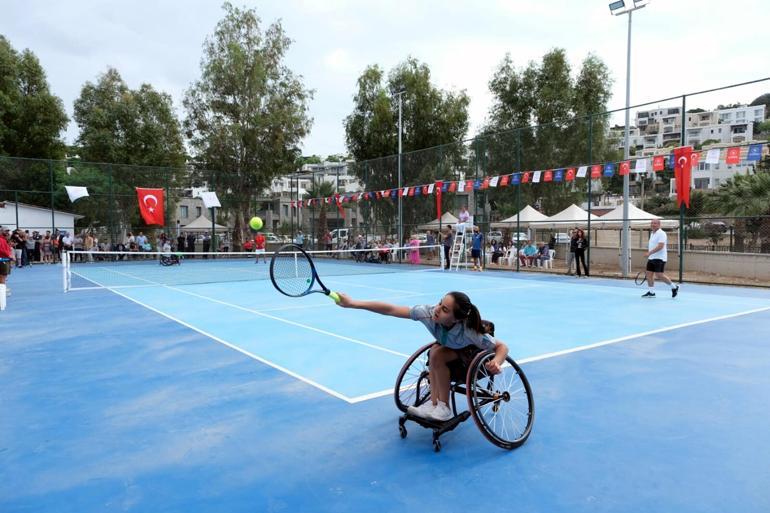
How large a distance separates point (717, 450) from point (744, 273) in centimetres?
1608

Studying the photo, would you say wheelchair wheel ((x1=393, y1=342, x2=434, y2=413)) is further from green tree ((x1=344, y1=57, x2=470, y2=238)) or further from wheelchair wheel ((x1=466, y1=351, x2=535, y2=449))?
green tree ((x1=344, y1=57, x2=470, y2=238))

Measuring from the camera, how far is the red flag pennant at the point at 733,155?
40.9 ft

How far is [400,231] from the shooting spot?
23.9 m

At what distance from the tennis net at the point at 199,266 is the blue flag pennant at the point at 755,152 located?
9.07m

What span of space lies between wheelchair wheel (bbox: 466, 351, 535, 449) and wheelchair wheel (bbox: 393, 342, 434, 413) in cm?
41

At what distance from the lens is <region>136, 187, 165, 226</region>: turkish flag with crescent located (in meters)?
25.3

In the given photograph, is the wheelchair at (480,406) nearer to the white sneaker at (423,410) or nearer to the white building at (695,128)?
the white sneaker at (423,410)

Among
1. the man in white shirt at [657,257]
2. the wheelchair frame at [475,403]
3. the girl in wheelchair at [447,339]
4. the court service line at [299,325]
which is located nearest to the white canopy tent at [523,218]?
the man in white shirt at [657,257]

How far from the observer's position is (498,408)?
3.73 meters

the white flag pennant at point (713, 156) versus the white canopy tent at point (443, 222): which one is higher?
the white flag pennant at point (713, 156)

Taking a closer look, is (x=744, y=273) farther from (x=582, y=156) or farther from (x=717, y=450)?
Result: (x=717, y=450)

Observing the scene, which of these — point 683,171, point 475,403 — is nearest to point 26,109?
point 683,171

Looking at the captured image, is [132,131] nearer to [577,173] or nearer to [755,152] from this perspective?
[577,173]

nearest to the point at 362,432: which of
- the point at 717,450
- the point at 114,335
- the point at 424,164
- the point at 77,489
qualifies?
the point at 77,489
